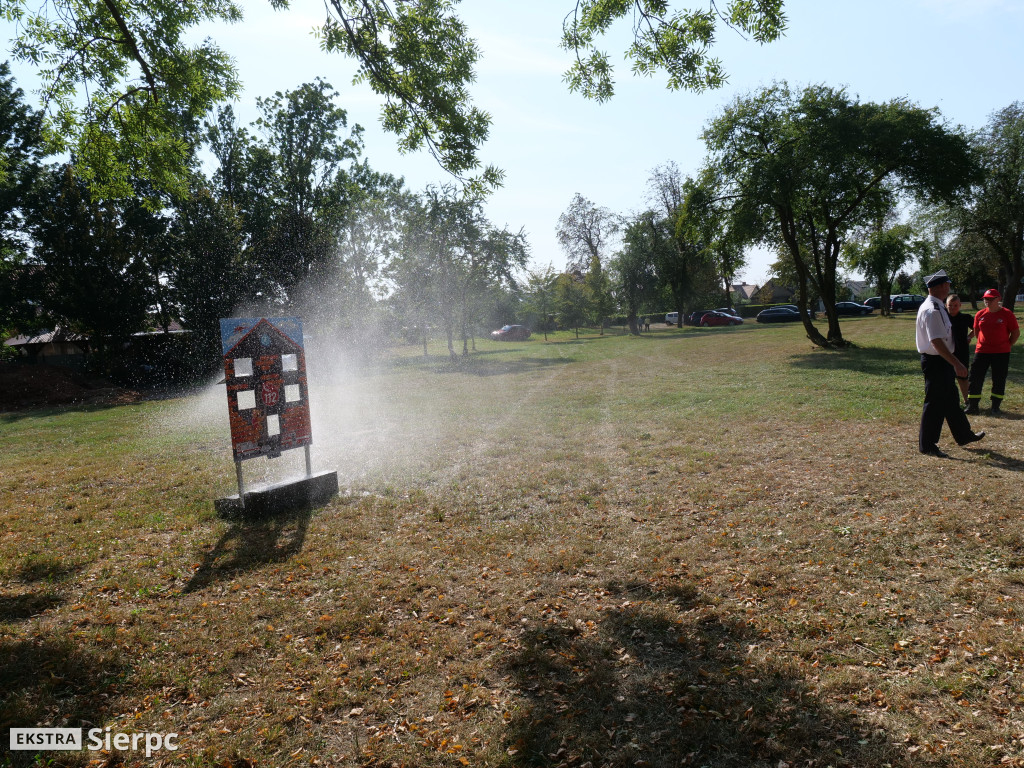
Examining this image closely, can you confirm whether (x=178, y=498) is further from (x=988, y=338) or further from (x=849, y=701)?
(x=988, y=338)

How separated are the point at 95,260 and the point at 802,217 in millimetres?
28869

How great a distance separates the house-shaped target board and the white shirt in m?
7.66

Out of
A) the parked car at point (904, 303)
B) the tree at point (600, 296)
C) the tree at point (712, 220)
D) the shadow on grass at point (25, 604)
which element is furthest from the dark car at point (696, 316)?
the shadow on grass at point (25, 604)

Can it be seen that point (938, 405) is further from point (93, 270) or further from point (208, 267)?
point (93, 270)

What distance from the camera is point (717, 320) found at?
5447 cm

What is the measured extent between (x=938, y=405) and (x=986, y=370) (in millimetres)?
3405

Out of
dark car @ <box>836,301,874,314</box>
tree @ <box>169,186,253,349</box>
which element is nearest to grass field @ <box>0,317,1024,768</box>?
tree @ <box>169,186,253,349</box>

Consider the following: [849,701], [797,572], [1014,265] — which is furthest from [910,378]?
[1014,265]

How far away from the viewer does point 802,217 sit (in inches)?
929

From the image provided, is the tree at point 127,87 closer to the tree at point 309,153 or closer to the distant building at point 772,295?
the tree at point 309,153

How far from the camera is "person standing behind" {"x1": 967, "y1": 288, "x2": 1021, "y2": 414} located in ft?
31.4

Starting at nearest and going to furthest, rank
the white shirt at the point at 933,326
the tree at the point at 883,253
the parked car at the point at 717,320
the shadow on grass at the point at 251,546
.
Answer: the shadow on grass at the point at 251,546 < the white shirt at the point at 933,326 < the tree at the point at 883,253 < the parked car at the point at 717,320

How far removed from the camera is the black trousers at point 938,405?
7.44 meters

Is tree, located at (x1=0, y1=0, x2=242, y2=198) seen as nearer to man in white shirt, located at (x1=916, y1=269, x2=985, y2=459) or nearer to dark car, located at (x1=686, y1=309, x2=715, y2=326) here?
man in white shirt, located at (x1=916, y1=269, x2=985, y2=459)
